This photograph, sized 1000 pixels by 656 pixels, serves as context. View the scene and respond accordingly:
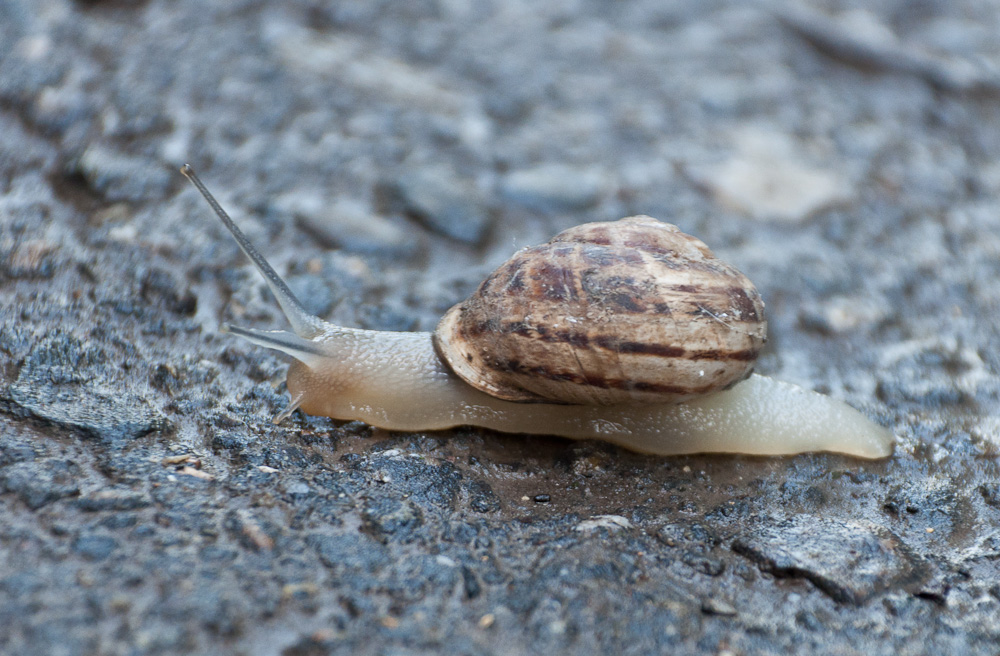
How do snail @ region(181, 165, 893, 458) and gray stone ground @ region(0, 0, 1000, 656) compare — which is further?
snail @ region(181, 165, 893, 458)

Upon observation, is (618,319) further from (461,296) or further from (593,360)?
(461,296)

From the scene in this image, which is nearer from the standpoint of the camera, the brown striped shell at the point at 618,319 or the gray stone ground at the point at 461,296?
the gray stone ground at the point at 461,296

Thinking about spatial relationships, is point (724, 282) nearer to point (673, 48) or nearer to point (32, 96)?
point (673, 48)

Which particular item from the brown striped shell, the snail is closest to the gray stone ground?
the snail

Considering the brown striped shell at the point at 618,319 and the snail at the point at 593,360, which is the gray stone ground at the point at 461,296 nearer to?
the snail at the point at 593,360

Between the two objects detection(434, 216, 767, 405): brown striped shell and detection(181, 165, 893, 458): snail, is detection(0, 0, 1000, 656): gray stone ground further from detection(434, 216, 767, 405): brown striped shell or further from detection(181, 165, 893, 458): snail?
detection(434, 216, 767, 405): brown striped shell

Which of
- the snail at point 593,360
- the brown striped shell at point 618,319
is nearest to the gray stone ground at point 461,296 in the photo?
the snail at point 593,360
